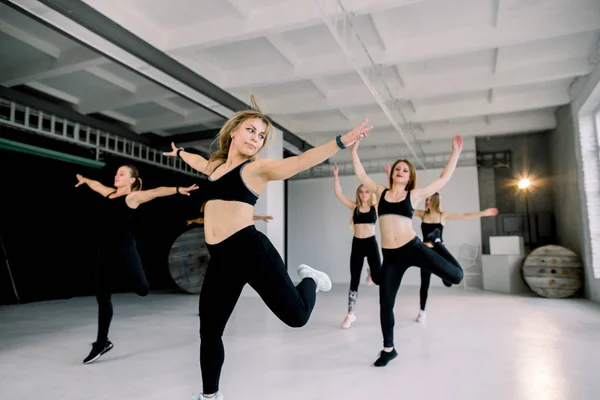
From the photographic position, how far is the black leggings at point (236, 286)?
1712 millimetres

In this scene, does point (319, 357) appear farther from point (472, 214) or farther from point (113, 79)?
point (113, 79)

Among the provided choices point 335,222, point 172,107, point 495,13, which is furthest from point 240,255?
point 335,222

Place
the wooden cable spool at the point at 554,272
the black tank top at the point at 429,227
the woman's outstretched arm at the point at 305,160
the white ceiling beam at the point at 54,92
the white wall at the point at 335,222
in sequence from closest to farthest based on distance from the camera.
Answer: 1. the woman's outstretched arm at the point at 305,160
2. the black tank top at the point at 429,227
3. the white ceiling beam at the point at 54,92
4. the wooden cable spool at the point at 554,272
5. the white wall at the point at 335,222

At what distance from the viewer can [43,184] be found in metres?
6.80

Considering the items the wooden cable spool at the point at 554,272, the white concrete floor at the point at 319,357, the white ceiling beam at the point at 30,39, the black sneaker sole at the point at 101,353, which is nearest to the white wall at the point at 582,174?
the wooden cable spool at the point at 554,272

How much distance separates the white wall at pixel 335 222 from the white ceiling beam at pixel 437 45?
486 cm

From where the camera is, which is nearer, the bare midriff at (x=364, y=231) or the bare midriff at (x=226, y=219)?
the bare midriff at (x=226, y=219)

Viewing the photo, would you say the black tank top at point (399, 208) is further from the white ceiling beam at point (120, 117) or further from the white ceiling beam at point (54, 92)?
the white ceiling beam at point (120, 117)

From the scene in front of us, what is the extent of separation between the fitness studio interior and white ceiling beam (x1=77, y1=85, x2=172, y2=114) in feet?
0.12

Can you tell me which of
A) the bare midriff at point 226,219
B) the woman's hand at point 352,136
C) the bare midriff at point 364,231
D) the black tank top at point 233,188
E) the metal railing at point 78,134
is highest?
the metal railing at point 78,134

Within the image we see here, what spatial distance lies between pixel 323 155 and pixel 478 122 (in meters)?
8.54

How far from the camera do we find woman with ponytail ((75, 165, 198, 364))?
119 inches

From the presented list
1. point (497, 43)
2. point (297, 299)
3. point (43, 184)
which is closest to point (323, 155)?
point (297, 299)

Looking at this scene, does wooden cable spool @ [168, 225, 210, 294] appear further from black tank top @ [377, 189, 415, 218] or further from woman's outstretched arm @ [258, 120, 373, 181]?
woman's outstretched arm @ [258, 120, 373, 181]
